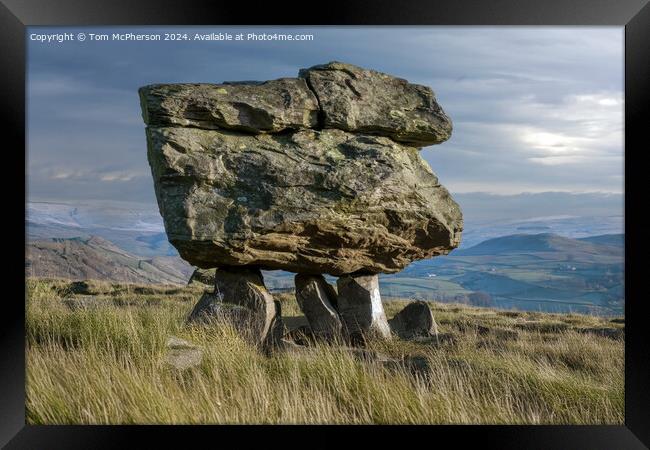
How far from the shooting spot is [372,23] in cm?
724

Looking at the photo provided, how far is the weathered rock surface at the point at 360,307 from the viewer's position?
1353 centimetres

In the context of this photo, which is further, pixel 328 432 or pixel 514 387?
pixel 514 387

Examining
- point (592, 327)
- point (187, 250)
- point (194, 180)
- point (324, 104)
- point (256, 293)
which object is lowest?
point (592, 327)

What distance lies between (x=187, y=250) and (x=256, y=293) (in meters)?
1.56

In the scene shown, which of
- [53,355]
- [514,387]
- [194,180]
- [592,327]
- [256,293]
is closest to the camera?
[53,355]

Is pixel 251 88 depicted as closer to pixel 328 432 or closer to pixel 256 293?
pixel 256 293

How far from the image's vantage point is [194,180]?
11.8 m

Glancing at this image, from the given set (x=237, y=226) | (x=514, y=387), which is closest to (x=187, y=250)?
(x=237, y=226)

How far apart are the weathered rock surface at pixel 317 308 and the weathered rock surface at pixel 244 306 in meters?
0.72

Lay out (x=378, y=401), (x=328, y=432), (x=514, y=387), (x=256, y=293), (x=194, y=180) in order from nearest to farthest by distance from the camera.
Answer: (x=328, y=432), (x=378, y=401), (x=514, y=387), (x=194, y=180), (x=256, y=293)

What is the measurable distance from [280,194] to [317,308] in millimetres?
2768

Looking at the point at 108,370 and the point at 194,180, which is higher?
the point at 194,180

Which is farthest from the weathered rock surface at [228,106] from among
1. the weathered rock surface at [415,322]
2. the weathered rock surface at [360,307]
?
the weathered rock surface at [415,322]

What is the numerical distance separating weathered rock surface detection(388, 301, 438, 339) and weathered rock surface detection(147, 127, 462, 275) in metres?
2.29
